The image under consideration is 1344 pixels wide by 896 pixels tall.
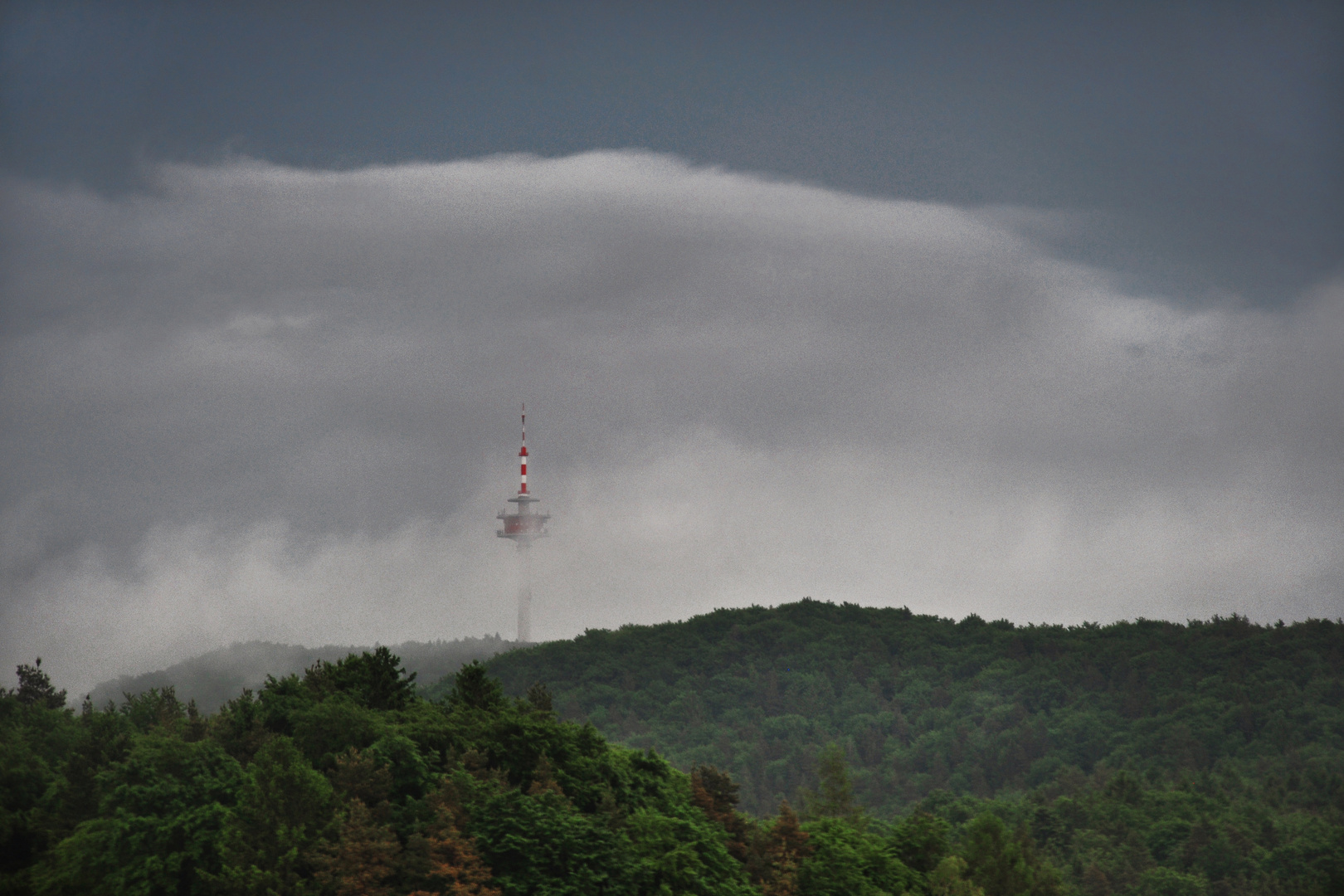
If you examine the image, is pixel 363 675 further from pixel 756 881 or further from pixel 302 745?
pixel 756 881

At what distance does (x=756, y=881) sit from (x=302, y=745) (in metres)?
24.3

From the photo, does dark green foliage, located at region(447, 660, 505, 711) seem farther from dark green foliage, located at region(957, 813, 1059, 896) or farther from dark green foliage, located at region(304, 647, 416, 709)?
dark green foliage, located at region(957, 813, 1059, 896)

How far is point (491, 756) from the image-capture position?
7700 cm

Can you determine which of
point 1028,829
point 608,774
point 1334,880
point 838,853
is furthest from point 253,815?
point 1334,880

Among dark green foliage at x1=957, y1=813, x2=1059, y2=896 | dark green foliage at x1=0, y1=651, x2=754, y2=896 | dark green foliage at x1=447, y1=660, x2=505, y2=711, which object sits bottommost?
dark green foliage at x1=957, y1=813, x2=1059, y2=896

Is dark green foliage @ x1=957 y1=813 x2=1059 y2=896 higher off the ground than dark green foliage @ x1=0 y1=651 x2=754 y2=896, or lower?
lower

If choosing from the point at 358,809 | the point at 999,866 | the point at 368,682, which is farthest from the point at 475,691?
the point at 999,866

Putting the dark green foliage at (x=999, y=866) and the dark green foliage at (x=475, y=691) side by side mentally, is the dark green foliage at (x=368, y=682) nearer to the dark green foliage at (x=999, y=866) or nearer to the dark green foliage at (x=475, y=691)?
the dark green foliage at (x=475, y=691)

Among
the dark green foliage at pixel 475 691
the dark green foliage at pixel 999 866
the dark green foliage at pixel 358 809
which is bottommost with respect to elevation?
the dark green foliage at pixel 999 866

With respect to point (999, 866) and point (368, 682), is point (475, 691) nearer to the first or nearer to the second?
point (368, 682)

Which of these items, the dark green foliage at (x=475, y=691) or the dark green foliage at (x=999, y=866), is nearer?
the dark green foliage at (x=475, y=691)

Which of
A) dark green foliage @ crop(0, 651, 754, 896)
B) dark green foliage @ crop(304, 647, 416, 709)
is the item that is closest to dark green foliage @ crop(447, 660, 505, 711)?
dark green foliage @ crop(0, 651, 754, 896)

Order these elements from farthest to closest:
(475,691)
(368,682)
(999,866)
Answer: (999,866), (475,691), (368,682)

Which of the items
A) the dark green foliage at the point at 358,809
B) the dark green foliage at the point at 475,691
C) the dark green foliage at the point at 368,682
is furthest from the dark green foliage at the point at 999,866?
the dark green foliage at the point at 368,682
